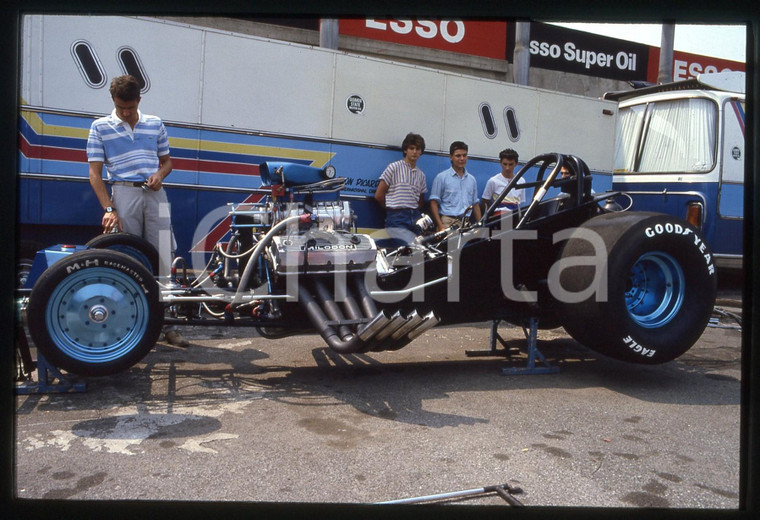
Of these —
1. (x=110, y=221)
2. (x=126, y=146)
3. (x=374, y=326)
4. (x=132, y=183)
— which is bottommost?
(x=374, y=326)

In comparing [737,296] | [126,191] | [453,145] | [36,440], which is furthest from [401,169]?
[737,296]

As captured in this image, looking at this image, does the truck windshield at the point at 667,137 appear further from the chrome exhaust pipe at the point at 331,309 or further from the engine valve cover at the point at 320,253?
the chrome exhaust pipe at the point at 331,309

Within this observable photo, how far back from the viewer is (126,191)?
4.86 meters

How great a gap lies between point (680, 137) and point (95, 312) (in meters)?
8.23

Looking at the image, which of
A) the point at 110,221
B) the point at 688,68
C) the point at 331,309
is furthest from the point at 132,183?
the point at 688,68

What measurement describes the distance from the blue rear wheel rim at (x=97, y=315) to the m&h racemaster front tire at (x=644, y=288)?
290cm

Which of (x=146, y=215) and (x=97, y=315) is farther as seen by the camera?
(x=146, y=215)

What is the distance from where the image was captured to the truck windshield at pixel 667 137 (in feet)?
27.9

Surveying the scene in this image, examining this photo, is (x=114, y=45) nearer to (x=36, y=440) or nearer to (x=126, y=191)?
(x=126, y=191)

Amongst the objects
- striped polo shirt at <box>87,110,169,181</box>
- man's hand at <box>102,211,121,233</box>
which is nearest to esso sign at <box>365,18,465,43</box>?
striped polo shirt at <box>87,110,169,181</box>

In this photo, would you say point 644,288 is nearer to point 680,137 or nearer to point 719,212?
point 719,212

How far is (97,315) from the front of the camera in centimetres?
370

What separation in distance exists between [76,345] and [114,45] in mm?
3655

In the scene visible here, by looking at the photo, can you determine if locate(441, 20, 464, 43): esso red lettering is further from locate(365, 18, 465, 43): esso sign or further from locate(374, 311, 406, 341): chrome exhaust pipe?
locate(374, 311, 406, 341): chrome exhaust pipe
